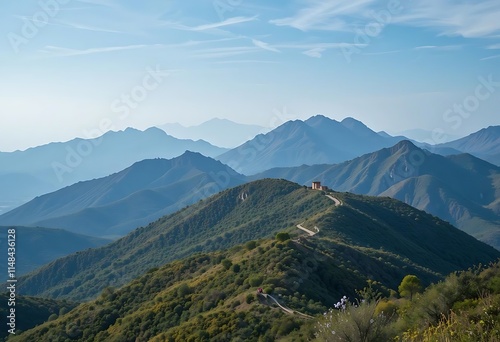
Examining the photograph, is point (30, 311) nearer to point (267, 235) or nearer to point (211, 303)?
point (267, 235)

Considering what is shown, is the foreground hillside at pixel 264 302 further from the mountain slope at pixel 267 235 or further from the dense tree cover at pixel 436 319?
the mountain slope at pixel 267 235

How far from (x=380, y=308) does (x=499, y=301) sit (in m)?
12.7

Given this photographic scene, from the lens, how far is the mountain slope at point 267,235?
9181 centimetres

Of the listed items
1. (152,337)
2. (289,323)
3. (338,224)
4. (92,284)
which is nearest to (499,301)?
(289,323)

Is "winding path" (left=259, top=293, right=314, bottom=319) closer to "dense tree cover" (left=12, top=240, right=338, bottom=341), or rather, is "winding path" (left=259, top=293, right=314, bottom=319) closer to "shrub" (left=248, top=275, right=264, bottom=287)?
"dense tree cover" (left=12, top=240, right=338, bottom=341)

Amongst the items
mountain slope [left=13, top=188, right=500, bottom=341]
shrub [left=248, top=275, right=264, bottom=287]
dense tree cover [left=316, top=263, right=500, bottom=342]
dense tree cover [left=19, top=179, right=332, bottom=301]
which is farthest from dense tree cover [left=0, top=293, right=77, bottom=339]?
dense tree cover [left=316, top=263, right=500, bottom=342]

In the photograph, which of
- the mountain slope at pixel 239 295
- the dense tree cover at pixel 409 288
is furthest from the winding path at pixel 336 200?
the dense tree cover at pixel 409 288

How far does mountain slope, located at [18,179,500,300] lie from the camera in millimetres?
91812

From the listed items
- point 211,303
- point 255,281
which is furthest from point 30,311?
point 255,281

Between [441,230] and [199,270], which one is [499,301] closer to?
[199,270]

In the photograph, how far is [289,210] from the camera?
384ft

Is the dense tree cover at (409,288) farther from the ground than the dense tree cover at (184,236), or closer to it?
farther from the ground

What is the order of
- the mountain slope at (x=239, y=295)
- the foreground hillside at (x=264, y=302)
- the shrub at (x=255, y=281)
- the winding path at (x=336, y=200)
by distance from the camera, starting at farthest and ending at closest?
the winding path at (x=336, y=200) < the shrub at (x=255, y=281) < the mountain slope at (x=239, y=295) < the foreground hillside at (x=264, y=302)

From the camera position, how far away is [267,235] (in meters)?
107
